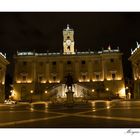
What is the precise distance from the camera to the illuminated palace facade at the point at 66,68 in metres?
61.6

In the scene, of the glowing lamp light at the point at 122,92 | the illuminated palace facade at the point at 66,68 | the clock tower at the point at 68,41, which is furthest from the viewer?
the clock tower at the point at 68,41

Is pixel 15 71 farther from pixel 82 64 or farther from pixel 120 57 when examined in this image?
pixel 120 57

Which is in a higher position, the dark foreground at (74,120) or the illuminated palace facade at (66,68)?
the illuminated palace facade at (66,68)

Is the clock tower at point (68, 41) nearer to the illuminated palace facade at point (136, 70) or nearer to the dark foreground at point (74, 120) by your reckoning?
the illuminated palace facade at point (136, 70)

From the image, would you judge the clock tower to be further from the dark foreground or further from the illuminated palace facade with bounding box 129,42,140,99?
the dark foreground

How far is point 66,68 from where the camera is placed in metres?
62.8

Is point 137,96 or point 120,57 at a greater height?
point 120,57

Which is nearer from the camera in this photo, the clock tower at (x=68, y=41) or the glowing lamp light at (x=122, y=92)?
the glowing lamp light at (x=122, y=92)

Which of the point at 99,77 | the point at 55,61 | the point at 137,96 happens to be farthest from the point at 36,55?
the point at 137,96

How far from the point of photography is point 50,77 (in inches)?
2453

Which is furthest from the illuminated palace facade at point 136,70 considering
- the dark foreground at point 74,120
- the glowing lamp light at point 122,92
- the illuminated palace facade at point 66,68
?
the dark foreground at point 74,120

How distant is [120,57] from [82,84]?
11.9 m
